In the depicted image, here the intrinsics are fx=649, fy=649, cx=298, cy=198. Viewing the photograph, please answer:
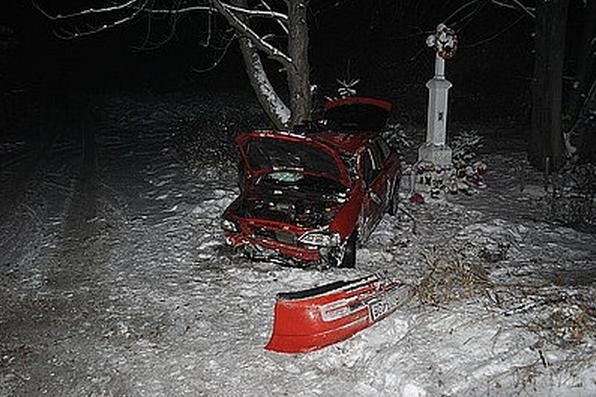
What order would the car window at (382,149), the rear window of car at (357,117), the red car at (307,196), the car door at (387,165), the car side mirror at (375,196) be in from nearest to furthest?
the red car at (307,196)
the car side mirror at (375,196)
the car door at (387,165)
the car window at (382,149)
the rear window of car at (357,117)

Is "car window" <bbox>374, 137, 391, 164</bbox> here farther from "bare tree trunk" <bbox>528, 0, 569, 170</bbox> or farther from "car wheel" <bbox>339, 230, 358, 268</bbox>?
"bare tree trunk" <bbox>528, 0, 569, 170</bbox>

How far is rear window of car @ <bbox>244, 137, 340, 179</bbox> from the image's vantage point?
9203 mm

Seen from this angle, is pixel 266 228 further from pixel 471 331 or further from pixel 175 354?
pixel 471 331

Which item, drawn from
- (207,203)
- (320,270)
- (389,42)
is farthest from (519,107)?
(320,270)

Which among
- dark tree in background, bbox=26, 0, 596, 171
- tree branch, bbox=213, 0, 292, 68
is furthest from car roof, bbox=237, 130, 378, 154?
dark tree in background, bbox=26, 0, 596, 171

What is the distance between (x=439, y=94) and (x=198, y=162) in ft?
19.2

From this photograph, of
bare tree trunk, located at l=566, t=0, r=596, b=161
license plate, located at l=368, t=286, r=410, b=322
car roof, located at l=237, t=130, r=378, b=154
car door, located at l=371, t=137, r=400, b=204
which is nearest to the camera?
license plate, located at l=368, t=286, r=410, b=322

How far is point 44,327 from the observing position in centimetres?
746

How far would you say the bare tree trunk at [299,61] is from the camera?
12984 mm

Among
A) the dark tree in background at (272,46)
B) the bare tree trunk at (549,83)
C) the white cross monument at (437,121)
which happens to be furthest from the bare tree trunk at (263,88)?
the bare tree trunk at (549,83)

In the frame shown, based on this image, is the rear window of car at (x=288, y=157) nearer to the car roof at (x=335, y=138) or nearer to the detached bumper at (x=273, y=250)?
the car roof at (x=335, y=138)

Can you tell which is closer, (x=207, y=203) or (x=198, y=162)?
(x=207, y=203)

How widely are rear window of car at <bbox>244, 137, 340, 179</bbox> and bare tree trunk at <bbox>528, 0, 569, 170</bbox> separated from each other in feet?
24.5

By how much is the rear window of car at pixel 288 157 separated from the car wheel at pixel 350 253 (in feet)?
3.11
